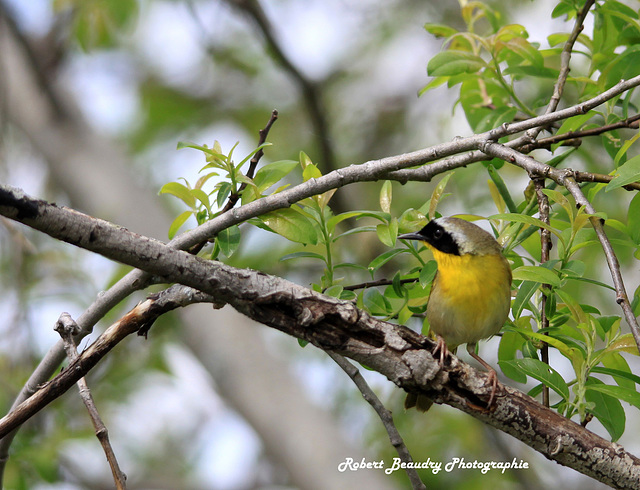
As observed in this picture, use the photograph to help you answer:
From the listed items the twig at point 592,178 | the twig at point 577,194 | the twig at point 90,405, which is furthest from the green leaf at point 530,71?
the twig at point 90,405

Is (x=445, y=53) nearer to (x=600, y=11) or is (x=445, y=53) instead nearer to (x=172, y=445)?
(x=600, y=11)

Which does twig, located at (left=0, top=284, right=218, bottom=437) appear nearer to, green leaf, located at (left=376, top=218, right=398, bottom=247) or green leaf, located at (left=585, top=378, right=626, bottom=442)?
green leaf, located at (left=376, top=218, right=398, bottom=247)

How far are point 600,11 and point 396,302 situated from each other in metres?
1.83

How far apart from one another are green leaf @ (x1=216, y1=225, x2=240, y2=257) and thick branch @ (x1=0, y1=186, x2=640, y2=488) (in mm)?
387

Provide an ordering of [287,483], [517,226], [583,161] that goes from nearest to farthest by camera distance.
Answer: [517,226], [583,161], [287,483]

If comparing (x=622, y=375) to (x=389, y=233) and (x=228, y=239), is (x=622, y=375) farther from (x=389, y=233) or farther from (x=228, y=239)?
(x=228, y=239)

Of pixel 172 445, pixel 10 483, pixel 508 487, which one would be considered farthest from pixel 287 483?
pixel 10 483

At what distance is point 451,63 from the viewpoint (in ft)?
11.4

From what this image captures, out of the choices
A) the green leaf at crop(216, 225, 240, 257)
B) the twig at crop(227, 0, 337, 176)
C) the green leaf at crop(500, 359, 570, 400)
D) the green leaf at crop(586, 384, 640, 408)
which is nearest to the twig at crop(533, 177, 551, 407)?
the green leaf at crop(500, 359, 570, 400)

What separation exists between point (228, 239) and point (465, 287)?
67.1 inches

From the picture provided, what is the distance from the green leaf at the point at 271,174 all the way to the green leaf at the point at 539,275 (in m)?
1.04

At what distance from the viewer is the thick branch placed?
6.35ft

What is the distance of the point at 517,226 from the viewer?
3068mm

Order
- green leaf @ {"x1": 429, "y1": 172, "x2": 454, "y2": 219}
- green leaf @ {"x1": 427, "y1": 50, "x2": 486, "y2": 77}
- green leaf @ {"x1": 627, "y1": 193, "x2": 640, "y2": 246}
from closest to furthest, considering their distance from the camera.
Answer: green leaf @ {"x1": 627, "y1": 193, "x2": 640, "y2": 246}
green leaf @ {"x1": 429, "y1": 172, "x2": 454, "y2": 219}
green leaf @ {"x1": 427, "y1": 50, "x2": 486, "y2": 77}
